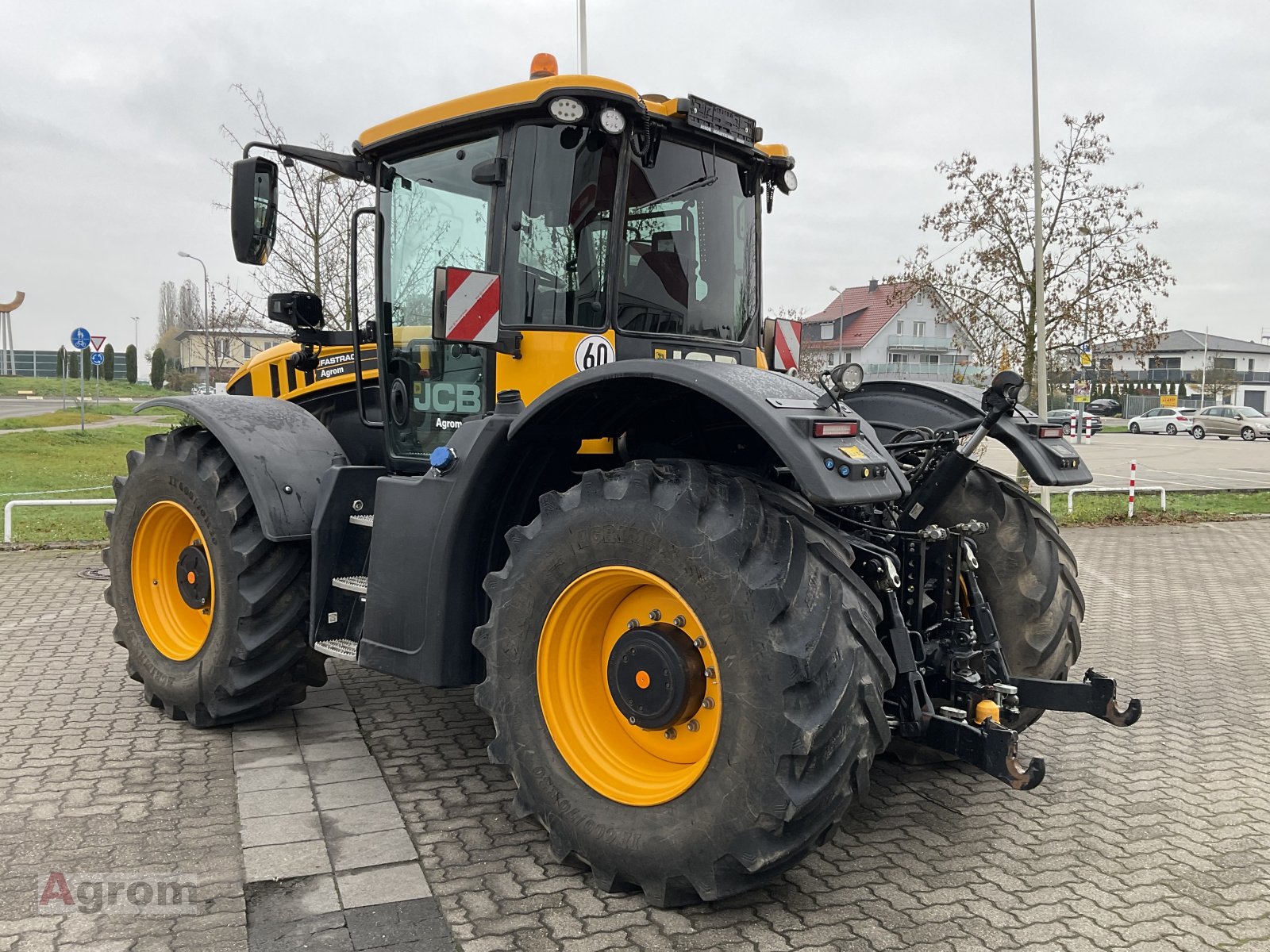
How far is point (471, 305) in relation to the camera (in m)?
3.86

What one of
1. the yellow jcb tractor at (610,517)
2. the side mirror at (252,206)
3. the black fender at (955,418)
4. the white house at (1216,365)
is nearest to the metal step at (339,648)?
the yellow jcb tractor at (610,517)

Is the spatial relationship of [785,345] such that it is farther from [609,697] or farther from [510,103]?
[609,697]

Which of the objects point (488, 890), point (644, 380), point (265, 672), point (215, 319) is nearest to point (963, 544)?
point (644, 380)

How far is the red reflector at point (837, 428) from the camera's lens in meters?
3.04

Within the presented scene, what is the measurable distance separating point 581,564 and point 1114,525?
12668 millimetres

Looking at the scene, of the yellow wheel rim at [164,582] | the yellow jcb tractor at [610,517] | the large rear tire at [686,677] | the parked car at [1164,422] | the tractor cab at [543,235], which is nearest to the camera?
the large rear tire at [686,677]

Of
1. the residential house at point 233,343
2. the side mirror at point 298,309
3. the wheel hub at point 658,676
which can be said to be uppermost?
the residential house at point 233,343

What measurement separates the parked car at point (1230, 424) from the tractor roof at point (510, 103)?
151 feet

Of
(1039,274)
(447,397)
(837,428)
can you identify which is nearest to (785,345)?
(447,397)

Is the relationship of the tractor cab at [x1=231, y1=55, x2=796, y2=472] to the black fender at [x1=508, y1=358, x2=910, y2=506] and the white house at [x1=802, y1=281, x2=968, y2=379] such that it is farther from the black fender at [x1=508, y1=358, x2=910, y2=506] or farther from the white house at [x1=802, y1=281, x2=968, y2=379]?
the white house at [x1=802, y1=281, x2=968, y2=379]

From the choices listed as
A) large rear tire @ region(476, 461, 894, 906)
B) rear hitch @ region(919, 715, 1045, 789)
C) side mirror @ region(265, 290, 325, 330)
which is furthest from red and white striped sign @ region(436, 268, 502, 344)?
rear hitch @ region(919, 715, 1045, 789)

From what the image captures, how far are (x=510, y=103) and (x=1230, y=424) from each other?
4766cm

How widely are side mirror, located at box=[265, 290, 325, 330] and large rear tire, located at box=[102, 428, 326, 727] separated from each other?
0.74 meters

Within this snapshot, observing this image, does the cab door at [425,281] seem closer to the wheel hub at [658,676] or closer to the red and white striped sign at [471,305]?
the red and white striped sign at [471,305]
